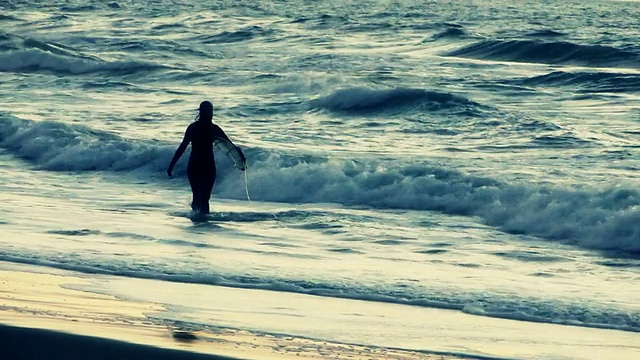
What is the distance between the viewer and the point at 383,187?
14922 mm

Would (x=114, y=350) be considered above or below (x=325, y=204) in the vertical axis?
above

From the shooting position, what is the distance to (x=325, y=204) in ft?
47.8

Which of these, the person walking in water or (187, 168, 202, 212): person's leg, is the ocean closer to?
(187, 168, 202, 212): person's leg

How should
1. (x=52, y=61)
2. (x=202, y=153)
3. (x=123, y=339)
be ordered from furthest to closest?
(x=52, y=61), (x=202, y=153), (x=123, y=339)

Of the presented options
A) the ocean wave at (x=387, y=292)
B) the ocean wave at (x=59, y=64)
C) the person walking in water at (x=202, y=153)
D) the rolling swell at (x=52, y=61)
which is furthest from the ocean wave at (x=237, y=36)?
the ocean wave at (x=387, y=292)

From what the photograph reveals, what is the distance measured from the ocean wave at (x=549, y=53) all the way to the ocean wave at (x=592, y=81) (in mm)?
3163

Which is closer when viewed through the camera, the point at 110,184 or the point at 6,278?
the point at 6,278

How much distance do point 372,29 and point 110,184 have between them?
2300 centimetres

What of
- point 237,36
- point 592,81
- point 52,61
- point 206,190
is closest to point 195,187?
point 206,190

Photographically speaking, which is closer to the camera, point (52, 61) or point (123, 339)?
point (123, 339)

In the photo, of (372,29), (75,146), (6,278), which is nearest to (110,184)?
(75,146)

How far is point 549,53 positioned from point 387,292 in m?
22.1

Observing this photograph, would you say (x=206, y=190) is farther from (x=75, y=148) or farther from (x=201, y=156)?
(x=75, y=148)

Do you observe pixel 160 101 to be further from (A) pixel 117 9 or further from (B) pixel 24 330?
(A) pixel 117 9
